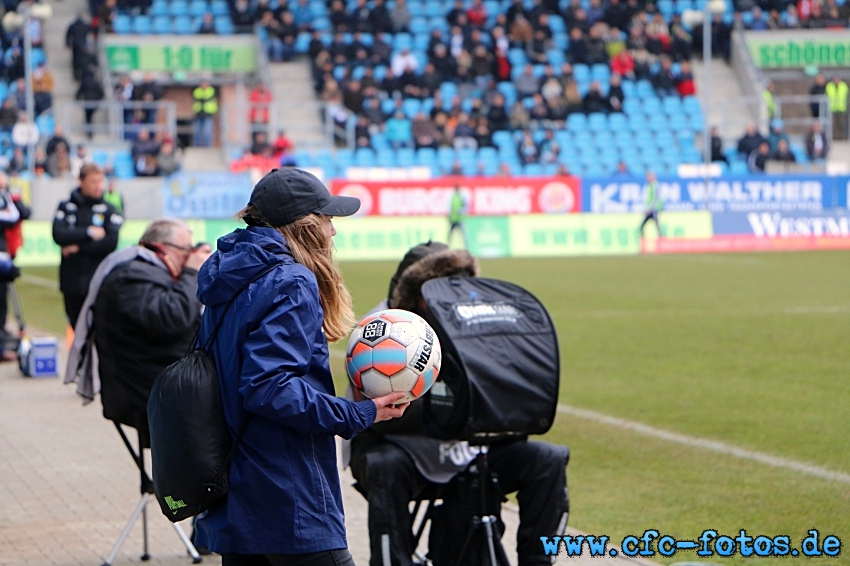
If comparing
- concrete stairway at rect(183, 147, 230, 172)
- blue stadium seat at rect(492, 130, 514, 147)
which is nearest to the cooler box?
concrete stairway at rect(183, 147, 230, 172)

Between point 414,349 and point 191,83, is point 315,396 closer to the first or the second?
point 414,349

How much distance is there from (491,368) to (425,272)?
689 millimetres

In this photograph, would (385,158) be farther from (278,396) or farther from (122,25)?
(278,396)

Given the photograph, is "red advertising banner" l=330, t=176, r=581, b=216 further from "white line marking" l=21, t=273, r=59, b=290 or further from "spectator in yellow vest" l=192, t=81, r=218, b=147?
"white line marking" l=21, t=273, r=59, b=290

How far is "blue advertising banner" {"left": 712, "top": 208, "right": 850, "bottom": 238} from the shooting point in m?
30.5

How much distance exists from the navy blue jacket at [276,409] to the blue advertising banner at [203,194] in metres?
27.4

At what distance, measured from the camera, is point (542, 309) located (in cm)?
515

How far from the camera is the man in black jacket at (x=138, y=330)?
5969 mm

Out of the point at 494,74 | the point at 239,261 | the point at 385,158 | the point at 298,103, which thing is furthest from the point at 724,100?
the point at 239,261

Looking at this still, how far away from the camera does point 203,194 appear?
101 feet

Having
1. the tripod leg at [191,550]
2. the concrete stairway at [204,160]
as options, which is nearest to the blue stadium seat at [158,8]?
the concrete stairway at [204,160]

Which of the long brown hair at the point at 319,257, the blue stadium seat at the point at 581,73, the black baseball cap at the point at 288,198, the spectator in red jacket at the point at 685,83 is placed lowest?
the long brown hair at the point at 319,257

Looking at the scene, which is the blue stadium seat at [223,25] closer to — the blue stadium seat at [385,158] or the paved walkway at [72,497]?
the blue stadium seat at [385,158]

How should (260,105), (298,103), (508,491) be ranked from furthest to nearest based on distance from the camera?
(298,103) → (260,105) → (508,491)
